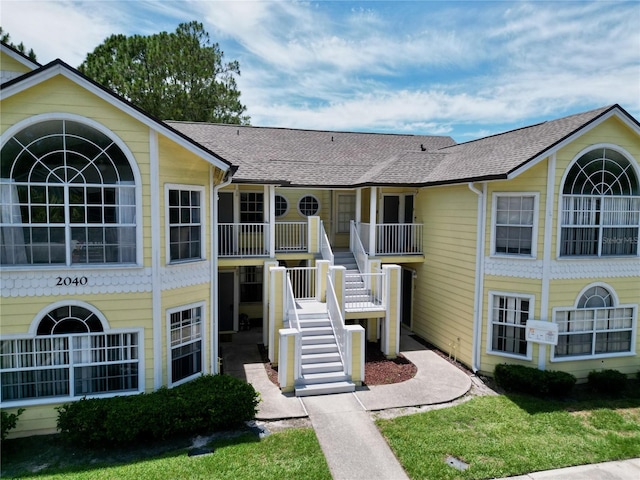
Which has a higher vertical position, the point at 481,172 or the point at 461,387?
the point at 481,172

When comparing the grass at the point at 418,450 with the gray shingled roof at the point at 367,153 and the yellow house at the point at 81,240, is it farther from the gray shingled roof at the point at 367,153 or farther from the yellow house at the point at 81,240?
the gray shingled roof at the point at 367,153

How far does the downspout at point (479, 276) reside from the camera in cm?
1175

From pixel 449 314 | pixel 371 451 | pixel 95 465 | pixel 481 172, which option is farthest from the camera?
pixel 449 314

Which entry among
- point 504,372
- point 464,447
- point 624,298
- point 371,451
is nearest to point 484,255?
point 504,372

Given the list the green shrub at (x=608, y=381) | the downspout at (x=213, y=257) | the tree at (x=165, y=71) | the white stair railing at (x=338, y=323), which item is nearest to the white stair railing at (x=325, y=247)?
the white stair railing at (x=338, y=323)

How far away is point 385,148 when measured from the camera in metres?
20.2

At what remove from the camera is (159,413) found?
8.15m

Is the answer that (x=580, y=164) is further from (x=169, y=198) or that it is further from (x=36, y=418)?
(x=36, y=418)

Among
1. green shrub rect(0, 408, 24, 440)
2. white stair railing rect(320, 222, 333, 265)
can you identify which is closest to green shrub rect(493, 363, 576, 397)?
white stair railing rect(320, 222, 333, 265)

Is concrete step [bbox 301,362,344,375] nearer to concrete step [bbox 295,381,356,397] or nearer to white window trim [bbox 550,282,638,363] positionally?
concrete step [bbox 295,381,356,397]

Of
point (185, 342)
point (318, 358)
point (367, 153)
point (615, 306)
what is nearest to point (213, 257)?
point (185, 342)

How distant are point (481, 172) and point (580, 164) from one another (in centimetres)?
262

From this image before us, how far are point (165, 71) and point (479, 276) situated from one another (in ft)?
84.8

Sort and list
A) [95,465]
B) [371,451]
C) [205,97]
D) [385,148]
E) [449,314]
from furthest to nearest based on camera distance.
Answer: [205,97], [385,148], [449,314], [371,451], [95,465]
